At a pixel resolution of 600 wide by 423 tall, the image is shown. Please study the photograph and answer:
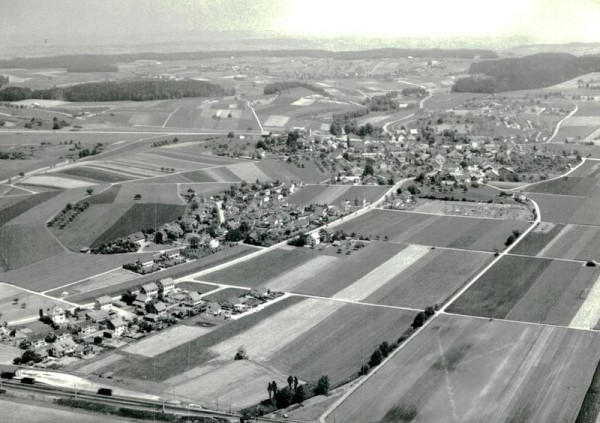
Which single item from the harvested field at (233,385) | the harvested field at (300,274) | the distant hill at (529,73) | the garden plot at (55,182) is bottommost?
the harvested field at (233,385)

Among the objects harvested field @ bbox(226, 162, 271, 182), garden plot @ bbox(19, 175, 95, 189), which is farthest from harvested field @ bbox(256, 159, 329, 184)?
garden plot @ bbox(19, 175, 95, 189)

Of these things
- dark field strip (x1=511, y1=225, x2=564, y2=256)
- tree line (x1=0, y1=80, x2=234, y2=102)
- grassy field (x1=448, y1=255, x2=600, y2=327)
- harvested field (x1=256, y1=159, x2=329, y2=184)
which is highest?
tree line (x1=0, y1=80, x2=234, y2=102)

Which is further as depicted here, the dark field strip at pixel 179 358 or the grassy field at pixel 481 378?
the dark field strip at pixel 179 358

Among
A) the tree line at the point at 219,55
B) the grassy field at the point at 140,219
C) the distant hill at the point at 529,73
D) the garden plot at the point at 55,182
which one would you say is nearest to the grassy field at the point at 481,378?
the grassy field at the point at 140,219

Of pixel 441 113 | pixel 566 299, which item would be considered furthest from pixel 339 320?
pixel 441 113

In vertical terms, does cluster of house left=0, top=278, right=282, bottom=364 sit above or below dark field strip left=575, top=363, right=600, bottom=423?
below

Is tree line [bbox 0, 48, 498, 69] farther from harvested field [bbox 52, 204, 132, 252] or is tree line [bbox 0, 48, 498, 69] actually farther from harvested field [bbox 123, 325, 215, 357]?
harvested field [bbox 123, 325, 215, 357]

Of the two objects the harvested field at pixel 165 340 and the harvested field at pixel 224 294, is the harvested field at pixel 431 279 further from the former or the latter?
the harvested field at pixel 165 340
